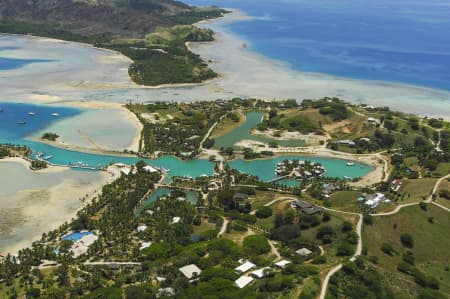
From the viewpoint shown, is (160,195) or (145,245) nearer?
(145,245)

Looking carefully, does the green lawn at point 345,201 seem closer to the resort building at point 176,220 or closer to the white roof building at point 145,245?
the resort building at point 176,220

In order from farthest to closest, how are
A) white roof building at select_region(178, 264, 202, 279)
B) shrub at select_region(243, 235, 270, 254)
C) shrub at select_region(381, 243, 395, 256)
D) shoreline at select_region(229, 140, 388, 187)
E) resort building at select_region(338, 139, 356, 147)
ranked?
resort building at select_region(338, 139, 356, 147) → shoreline at select_region(229, 140, 388, 187) → shrub at select_region(381, 243, 395, 256) → shrub at select_region(243, 235, 270, 254) → white roof building at select_region(178, 264, 202, 279)

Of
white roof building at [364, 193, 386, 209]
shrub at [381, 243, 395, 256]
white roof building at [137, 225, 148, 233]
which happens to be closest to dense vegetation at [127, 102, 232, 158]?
white roof building at [137, 225, 148, 233]

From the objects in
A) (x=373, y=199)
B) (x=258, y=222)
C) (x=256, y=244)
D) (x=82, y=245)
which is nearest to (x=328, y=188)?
(x=373, y=199)

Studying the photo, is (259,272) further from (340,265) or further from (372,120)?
(372,120)

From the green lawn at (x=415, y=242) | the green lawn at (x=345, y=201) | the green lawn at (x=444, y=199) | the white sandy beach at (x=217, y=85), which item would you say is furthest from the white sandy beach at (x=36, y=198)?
the green lawn at (x=444, y=199)

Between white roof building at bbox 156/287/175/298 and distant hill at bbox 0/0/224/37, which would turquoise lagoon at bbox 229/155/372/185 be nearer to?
white roof building at bbox 156/287/175/298
